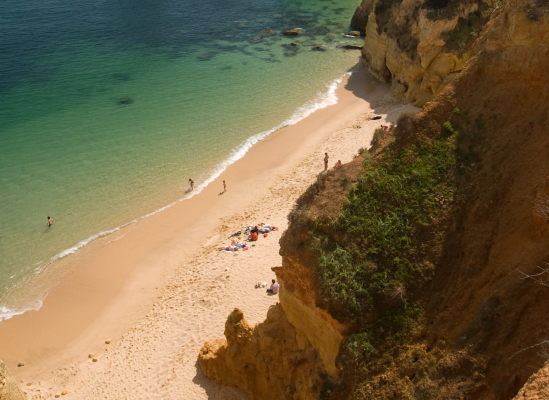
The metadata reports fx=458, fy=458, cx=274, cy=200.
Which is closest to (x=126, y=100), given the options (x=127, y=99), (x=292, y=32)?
(x=127, y=99)

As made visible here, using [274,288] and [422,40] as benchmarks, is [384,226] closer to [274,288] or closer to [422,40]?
[274,288]

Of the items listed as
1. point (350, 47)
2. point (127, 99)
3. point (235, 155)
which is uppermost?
point (350, 47)

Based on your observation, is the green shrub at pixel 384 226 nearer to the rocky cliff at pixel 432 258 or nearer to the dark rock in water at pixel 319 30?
the rocky cliff at pixel 432 258

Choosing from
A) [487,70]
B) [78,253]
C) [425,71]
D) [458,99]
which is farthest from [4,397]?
[425,71]

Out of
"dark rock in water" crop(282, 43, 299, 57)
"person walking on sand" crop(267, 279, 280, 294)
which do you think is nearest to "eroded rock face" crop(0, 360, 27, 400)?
"person walking on sand" crop(267, 279, 280, 294)

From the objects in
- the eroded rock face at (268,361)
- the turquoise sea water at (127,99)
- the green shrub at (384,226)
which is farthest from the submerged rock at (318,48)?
the eroded rock face at (268,361)

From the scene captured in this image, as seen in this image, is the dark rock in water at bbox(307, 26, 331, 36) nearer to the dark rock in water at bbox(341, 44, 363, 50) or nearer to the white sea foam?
the dark rock in water at bbox(341, 44, 363, 50)
